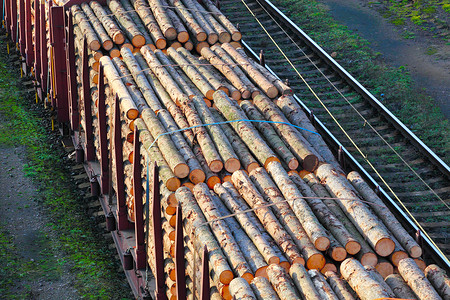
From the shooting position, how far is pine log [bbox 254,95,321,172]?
11281mm

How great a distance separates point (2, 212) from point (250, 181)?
7031 mm

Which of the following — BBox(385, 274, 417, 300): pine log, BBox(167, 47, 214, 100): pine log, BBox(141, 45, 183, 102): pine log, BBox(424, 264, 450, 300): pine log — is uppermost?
BBox(141, 45, 183, 102): pine log

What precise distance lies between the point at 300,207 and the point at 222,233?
1.21 meters

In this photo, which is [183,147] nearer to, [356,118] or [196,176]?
[196,176]

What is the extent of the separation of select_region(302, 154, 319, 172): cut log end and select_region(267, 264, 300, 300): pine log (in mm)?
2617

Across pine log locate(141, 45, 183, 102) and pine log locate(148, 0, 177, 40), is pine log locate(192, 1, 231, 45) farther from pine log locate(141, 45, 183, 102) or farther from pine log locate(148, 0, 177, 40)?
pine log locate(141, 45, 183, 102)

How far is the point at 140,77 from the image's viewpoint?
13508mm

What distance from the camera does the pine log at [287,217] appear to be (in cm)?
942

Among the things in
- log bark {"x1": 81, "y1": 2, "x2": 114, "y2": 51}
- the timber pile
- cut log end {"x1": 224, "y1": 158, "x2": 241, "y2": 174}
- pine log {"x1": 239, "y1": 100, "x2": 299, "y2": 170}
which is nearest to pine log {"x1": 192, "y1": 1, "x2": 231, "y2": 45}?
the timber pile

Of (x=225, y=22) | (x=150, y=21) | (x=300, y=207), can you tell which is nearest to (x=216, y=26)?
(x=225, y=22)

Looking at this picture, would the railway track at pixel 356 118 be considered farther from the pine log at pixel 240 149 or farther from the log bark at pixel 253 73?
the pine log at pixel 240 149

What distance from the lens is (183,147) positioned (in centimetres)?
1138

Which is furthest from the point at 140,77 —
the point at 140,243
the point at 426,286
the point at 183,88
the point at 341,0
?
the point at 341,0

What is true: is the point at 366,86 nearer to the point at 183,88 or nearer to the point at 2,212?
the point at 183,88
